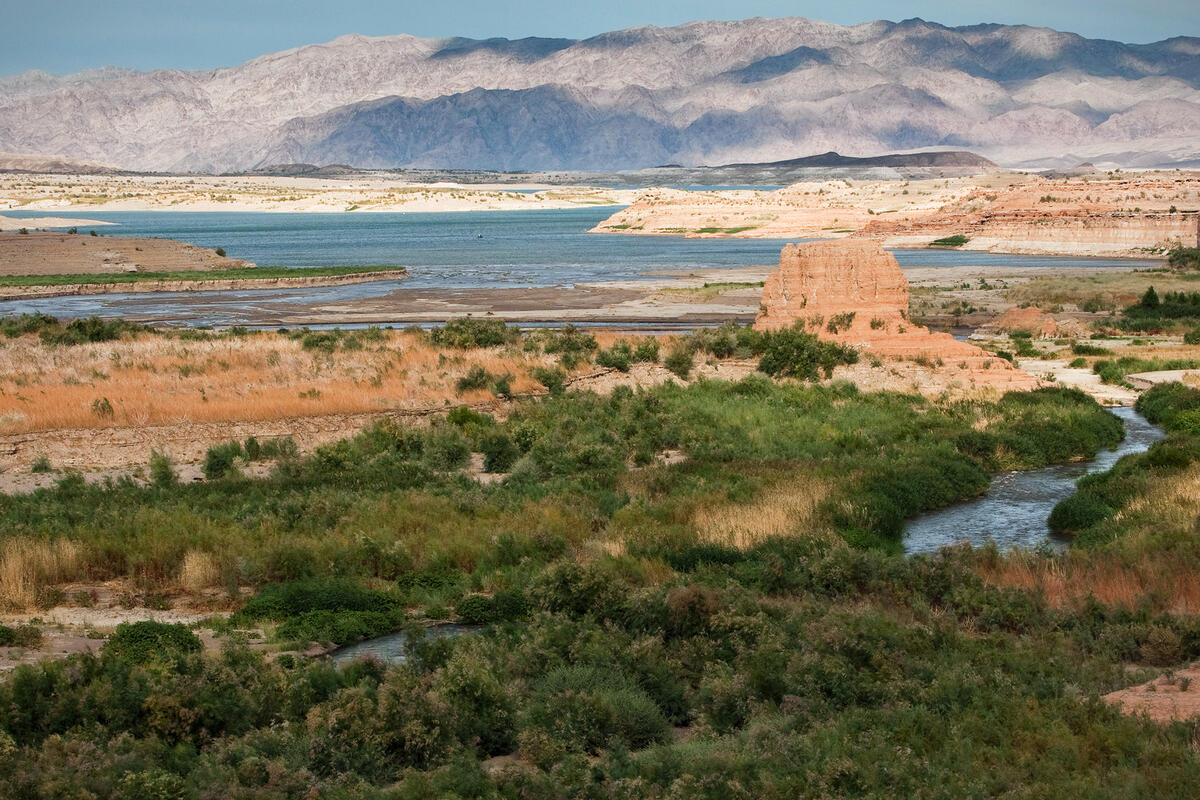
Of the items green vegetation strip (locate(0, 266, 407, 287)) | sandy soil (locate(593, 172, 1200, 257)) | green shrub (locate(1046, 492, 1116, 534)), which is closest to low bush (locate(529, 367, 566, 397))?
green shrub (locate(1046, 492, 1116, 534))

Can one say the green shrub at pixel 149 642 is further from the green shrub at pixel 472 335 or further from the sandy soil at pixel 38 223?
the sandy soil at pixel 38 223

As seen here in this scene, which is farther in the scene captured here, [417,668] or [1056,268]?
[1056,268]

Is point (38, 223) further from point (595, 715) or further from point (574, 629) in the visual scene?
point (595, 715)

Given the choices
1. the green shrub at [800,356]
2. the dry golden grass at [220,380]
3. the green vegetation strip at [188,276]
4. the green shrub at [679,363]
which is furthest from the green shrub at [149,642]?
the green vegetation strip at [188,276]

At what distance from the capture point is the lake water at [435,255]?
67400mm

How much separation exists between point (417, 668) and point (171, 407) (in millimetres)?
16729

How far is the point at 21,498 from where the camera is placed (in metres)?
21.4

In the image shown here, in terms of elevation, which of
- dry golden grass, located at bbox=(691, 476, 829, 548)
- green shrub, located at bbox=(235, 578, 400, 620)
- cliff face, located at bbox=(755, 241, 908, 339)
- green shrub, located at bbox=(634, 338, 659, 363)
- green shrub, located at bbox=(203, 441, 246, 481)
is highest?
cliff face, located at bbox=(755, 241, 908, 339)

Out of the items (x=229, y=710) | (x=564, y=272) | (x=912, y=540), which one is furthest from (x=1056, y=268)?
(x=229, y=710)

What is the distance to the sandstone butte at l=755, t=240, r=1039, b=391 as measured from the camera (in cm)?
3659

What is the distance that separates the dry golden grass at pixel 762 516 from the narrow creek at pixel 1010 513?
1.83 m

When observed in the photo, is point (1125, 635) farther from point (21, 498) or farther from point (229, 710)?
point (21, 498)

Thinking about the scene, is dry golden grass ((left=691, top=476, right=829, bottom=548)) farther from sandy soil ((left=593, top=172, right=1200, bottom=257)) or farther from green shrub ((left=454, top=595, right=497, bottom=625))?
sandy soil ((left=593, top=172, right=1200, bottom=257))

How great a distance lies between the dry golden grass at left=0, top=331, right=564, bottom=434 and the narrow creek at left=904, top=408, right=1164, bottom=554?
12455 millimetres
